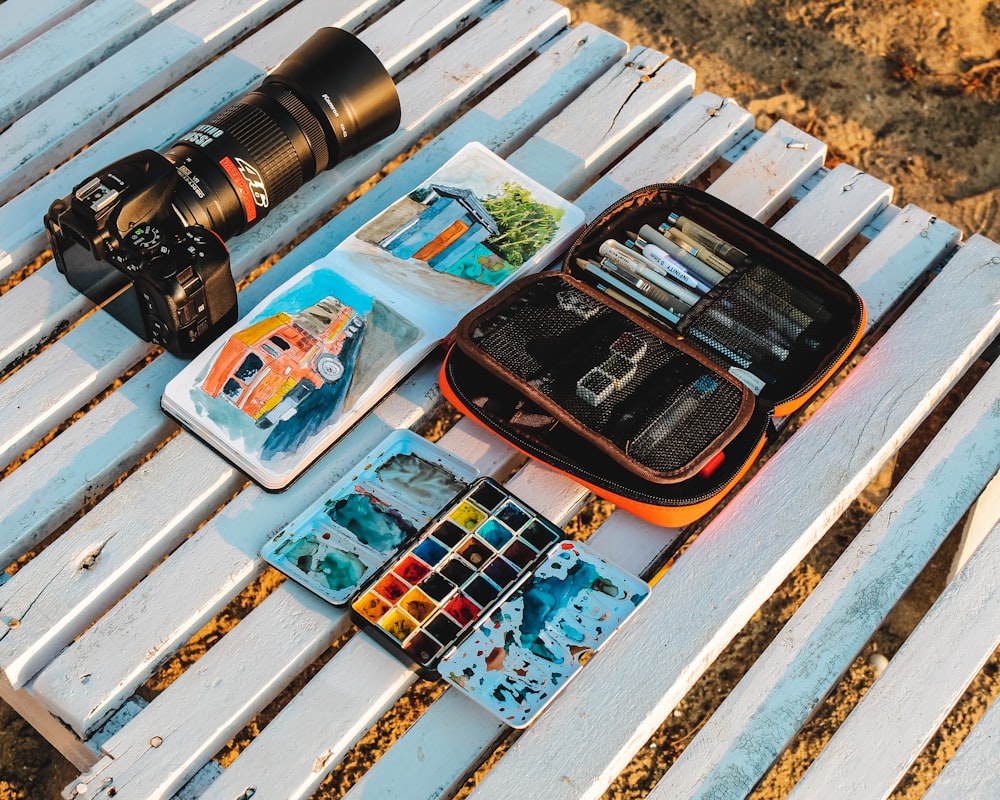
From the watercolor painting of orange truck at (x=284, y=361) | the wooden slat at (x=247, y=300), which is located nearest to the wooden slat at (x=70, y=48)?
the wooden slat at (x=247, y=300)

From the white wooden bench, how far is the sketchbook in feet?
0.18

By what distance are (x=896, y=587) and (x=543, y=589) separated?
0.46 meters

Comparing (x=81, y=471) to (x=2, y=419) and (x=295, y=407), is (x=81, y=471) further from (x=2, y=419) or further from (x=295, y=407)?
(x=295, y=407)

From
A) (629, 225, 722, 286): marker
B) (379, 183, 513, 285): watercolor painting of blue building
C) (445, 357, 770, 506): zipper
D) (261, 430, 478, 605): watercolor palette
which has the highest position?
(629, 225, 722, 286): marker

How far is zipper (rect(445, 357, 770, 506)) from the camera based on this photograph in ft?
4.22

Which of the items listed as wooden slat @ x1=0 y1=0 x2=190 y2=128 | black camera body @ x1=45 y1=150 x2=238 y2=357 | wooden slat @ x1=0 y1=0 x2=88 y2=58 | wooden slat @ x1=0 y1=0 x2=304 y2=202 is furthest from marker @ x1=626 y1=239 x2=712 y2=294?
wooden slat @ x1=0 y1=0 x2=88 y2=58

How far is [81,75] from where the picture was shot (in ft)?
5.65

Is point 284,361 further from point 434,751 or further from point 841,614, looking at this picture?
point 841,614

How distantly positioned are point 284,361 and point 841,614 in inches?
31.0

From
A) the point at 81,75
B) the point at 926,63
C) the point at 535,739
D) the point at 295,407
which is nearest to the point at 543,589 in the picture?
the point at 535,739

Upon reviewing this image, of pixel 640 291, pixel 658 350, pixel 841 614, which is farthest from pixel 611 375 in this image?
pixel 841 614

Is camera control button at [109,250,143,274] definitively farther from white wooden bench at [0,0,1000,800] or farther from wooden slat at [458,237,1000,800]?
wooden slat at [458,237,1000,800]

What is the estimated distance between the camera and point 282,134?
4.79ft

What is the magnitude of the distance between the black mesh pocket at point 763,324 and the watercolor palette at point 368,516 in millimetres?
382
